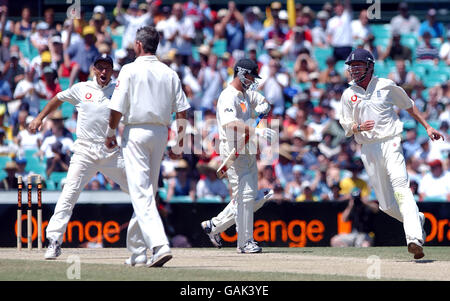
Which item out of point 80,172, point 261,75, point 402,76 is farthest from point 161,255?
point 402,76

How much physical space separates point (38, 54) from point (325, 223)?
870 centimetres

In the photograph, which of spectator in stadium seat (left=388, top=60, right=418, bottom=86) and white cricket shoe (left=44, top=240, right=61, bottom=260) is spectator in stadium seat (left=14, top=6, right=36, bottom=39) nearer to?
spectator in stadium seat (left=388, top=60, right=418, bottom=86)

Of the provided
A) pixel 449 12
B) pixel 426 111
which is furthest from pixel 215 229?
pixel 449 12

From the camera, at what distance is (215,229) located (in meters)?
12.9

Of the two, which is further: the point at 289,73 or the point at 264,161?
the point at 289,73

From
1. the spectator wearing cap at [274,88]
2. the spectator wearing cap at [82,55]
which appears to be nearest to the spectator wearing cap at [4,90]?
the spectator wearing cap at [82,55]

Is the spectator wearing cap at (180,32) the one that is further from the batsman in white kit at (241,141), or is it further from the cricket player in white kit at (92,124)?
the cricket player in white kit at (92,124)

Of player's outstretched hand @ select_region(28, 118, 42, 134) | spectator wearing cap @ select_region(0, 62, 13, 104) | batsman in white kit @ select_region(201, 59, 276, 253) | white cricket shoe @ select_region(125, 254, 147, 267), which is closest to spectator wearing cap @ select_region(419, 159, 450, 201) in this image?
batsman in white kit @ select_region(201, 59, 276, 253)

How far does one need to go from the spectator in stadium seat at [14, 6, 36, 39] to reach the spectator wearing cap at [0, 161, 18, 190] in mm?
4957

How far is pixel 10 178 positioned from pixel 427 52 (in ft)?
31.1

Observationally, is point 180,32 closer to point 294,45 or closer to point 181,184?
point 294,45

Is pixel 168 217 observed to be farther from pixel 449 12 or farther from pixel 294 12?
pixel 449 12

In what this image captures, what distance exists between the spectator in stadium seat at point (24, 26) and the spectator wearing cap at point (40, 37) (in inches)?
13.6

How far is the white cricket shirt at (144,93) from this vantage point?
9.74m
